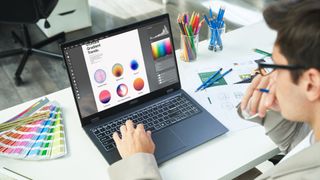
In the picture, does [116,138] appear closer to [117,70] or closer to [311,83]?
[117,70]

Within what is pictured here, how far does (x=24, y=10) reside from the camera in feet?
7.64

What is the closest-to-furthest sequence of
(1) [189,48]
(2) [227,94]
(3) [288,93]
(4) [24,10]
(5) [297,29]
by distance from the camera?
A: (5) [297,29] → (3) [288,93] → (2) [227,94] → (1) [189,48] → (4) [24,10]

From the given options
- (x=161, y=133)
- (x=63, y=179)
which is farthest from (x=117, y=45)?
(x=63, y=179)

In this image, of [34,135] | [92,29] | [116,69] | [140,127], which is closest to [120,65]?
[116,69]

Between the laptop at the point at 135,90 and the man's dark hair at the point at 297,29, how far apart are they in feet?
1.38

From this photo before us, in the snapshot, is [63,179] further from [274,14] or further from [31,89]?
[31,89]

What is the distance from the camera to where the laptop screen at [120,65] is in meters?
1.12

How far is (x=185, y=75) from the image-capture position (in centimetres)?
143

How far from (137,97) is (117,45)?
191 mm

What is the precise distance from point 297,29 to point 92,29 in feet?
8.97

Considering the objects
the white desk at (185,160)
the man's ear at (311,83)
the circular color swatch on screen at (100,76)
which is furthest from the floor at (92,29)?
the man's ear at (311,83)

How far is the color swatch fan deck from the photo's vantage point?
1070 millimetres

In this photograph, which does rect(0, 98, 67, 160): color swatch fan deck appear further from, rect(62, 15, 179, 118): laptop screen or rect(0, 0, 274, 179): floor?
rect(0, 0, 274, 179): floor

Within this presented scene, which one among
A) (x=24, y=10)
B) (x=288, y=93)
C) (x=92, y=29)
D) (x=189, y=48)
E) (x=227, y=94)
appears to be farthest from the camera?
(x=92, y=29)
